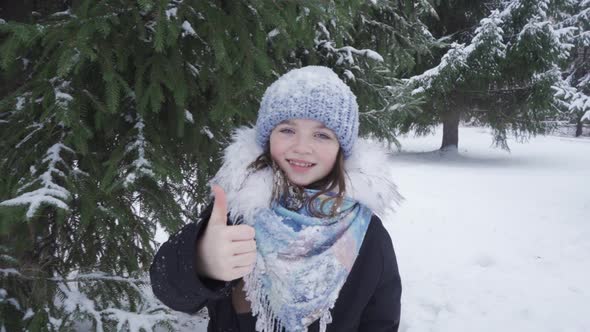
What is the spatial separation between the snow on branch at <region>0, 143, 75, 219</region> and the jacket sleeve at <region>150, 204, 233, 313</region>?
0.76m

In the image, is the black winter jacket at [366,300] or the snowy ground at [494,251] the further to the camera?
the snowy ground at [494,251]

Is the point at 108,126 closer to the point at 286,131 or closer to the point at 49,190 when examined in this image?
the point at 49,190

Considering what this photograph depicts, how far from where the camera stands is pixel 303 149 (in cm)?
161

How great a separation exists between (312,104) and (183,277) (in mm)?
778

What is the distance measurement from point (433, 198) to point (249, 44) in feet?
23.9

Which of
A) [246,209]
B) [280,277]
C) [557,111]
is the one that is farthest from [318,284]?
[557,111]

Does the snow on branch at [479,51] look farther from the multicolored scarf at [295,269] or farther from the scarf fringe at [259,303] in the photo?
the scarf fringe at [259,303]

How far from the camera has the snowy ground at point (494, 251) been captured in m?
4.00

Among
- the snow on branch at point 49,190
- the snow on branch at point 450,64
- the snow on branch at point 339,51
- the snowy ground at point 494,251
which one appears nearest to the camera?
the snow on branch at point 49,190

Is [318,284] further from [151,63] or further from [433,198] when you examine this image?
[433,198]

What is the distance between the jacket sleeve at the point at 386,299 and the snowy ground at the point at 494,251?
2298mm

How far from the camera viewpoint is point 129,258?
2584 millimetres

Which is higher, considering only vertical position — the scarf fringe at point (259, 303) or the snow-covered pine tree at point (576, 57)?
the snow-covered pine tree at point (576, 57)

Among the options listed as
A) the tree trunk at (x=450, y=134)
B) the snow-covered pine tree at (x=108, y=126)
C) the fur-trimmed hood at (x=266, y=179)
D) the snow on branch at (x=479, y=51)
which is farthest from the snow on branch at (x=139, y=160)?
the tree trunk at (x=450, y=134)
